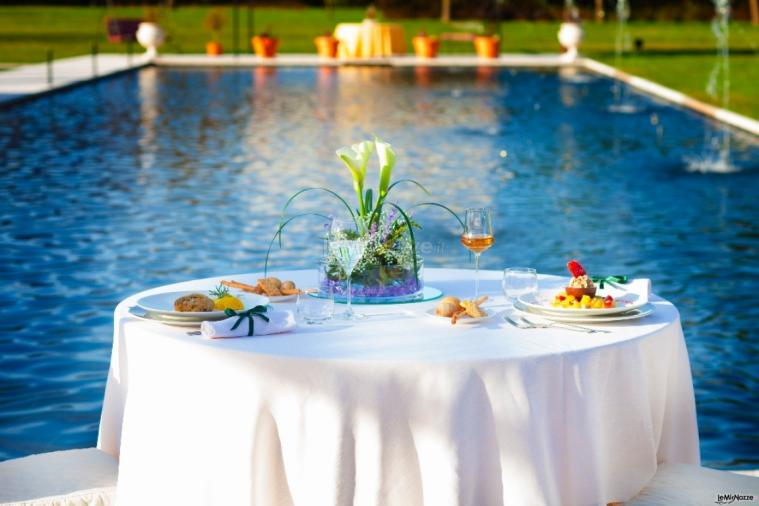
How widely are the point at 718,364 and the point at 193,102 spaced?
17.9m

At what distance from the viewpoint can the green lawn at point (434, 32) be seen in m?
32.3

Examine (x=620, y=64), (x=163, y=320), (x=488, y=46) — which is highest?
(x=163, y=320)

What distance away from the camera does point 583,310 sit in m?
4.15

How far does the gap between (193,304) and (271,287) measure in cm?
49

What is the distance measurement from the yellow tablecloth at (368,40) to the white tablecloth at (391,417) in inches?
1315

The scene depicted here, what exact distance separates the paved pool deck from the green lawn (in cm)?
62

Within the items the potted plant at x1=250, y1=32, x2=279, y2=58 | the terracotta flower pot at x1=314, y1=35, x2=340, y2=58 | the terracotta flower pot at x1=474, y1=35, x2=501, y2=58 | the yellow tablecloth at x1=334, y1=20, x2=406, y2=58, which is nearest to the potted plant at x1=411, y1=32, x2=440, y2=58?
the yellow tablecloth at x1=334, y1=20, x2=406, y2=58

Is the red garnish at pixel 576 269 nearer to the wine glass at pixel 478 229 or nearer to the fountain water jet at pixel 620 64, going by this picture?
the wine glass at pixel 478 229

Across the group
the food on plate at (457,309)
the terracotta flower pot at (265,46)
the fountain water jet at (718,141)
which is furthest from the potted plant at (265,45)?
the food on plate at (457,309)

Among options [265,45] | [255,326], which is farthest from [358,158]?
[265,45]

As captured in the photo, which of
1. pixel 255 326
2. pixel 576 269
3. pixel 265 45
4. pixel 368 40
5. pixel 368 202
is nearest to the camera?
pixel 255 326

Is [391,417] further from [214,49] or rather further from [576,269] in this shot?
[214,49]

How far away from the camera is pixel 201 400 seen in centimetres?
391

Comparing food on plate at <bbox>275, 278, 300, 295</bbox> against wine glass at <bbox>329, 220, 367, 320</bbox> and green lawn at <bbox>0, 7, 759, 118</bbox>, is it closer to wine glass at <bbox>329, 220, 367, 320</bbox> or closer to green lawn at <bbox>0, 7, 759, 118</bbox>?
A: wine glass at <bbox>329, 220, 367, 320</bbox>
